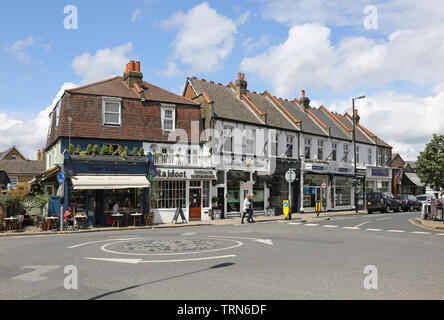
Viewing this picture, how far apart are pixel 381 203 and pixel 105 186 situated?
25527 mm

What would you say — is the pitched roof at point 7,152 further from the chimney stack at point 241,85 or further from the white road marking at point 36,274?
the white road marking at point 36,274

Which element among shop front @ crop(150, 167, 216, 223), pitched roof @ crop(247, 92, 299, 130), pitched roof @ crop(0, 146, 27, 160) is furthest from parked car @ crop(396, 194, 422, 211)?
pitched roof @ crop(0, 146, 27, 160)

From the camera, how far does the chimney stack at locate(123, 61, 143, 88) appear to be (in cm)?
2872

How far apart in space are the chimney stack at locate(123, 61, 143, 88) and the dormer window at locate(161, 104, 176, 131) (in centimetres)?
276

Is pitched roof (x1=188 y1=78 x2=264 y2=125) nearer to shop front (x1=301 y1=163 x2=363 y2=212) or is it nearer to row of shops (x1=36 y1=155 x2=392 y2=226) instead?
row of shops (x1=36 y1=155 x2=392 y2=226)

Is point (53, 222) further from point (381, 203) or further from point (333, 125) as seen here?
point (333, 125)

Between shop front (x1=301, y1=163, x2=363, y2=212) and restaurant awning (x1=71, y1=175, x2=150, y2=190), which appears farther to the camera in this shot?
shop front (x1=301, y1=163, x2=363, y2=212)

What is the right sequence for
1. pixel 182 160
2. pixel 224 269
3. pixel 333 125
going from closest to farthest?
pixel 224 269
pixel 182 160
pixel 333 125

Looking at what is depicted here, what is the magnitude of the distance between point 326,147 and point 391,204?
818 cm

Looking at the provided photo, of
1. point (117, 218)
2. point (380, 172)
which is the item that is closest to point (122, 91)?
point (117, 218)

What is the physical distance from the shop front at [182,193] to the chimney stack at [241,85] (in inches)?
378

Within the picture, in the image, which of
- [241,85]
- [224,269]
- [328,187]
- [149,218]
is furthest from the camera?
[328,187]

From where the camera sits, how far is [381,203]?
120 ft
